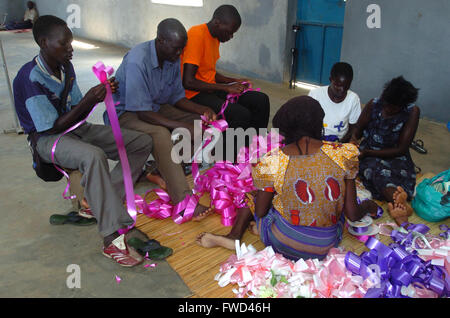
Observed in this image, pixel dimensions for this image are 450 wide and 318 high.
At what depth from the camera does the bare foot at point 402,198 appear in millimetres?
2865

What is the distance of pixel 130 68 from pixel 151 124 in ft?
1.50

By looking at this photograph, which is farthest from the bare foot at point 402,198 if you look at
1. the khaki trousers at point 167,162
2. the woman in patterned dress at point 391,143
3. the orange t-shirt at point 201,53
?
the orange t-shirt at point 201,53

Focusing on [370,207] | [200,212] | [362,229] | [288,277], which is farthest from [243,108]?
[288,277]

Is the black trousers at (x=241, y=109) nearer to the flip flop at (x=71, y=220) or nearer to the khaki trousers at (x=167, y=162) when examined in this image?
the khaki trousers at (x=167, y=162)

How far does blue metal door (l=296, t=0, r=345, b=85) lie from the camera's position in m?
6.29

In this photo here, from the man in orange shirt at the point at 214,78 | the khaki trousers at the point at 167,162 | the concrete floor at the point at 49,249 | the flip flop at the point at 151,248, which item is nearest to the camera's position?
the concrete floor at the point at 49,249

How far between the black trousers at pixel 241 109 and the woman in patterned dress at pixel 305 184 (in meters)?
1.43

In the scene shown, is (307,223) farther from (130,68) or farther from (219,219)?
(130,68)

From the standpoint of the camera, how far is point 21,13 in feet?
57.4

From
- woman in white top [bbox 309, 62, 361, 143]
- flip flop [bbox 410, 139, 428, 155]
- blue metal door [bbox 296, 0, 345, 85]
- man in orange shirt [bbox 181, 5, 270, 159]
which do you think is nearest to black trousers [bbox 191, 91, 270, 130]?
man in orange shirt [bbox 181, 5, 270, 159]

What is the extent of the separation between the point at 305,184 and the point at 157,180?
5.75ft

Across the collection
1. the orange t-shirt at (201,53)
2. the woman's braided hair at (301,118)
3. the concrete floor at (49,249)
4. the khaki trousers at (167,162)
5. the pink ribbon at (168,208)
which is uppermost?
the orange t-shirt at (201,53)

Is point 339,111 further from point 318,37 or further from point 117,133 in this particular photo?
point 318,37
